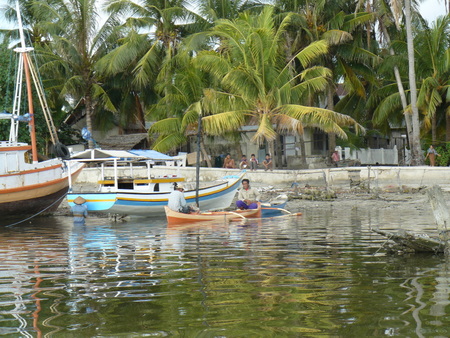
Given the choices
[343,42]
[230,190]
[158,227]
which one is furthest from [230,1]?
[158,227]

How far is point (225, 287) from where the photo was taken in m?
9.38

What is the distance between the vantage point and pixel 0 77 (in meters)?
38.3

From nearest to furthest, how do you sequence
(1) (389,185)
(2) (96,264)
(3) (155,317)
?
(3) (155,317) < (2) (96,264) < (1) (389,185)

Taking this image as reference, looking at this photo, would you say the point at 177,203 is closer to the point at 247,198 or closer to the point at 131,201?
the point at 247,198

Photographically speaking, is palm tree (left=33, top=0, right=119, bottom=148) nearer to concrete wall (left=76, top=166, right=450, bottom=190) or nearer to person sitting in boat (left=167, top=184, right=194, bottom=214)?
concrete wall (left=76, top=166, right=450, bottom=190)

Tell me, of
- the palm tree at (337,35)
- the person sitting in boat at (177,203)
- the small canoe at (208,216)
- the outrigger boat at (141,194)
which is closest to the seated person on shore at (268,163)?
the palm tree at (337,35)

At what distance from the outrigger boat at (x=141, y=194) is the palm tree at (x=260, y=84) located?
6.17 metres

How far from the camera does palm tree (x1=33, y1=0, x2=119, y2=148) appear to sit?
38.4m

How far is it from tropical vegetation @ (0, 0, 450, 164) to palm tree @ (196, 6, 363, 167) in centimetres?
6

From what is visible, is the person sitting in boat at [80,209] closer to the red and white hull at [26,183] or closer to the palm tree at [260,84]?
the red and white hull at [26,183]

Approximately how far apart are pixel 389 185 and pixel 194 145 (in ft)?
56.8

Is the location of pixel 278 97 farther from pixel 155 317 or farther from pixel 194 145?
pixel 155 317

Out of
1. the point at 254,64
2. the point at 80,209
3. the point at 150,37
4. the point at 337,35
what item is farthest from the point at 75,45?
the point at 80,209

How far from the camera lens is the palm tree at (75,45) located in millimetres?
38375
